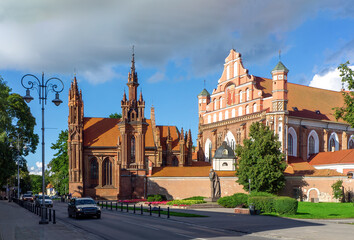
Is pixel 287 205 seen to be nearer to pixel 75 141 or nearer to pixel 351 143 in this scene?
pixel 75 141

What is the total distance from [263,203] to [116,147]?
139ft

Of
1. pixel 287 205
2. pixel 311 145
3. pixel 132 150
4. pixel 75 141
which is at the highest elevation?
pixel 75 141

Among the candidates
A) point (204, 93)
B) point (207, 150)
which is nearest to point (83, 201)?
point (207, 150)

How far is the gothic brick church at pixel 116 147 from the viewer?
66375mm

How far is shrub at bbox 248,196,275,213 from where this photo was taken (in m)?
35.8

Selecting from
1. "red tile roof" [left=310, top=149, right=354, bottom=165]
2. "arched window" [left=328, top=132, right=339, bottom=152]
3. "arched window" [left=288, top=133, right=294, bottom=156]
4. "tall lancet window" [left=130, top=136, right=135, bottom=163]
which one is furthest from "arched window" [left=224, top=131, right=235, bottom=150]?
"tall lancet window" [left=130, top=136, right=135, bottom=163]

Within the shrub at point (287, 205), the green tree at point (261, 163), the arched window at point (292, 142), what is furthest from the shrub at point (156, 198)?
the shrub at point (287, 205)

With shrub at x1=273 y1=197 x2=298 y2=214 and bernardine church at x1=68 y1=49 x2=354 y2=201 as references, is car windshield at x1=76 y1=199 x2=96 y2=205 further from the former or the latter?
bernardine church at x1=68 y1=49 x2=354 y2=201

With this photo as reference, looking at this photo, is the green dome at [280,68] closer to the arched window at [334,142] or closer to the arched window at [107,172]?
the arched window at [334,142]

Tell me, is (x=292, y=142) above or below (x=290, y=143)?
above

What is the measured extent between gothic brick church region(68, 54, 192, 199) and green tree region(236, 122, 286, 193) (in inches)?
659

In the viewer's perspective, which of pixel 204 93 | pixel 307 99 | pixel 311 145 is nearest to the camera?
pixel 311 145

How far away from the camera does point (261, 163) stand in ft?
174

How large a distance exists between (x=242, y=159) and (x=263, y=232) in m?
33.3
